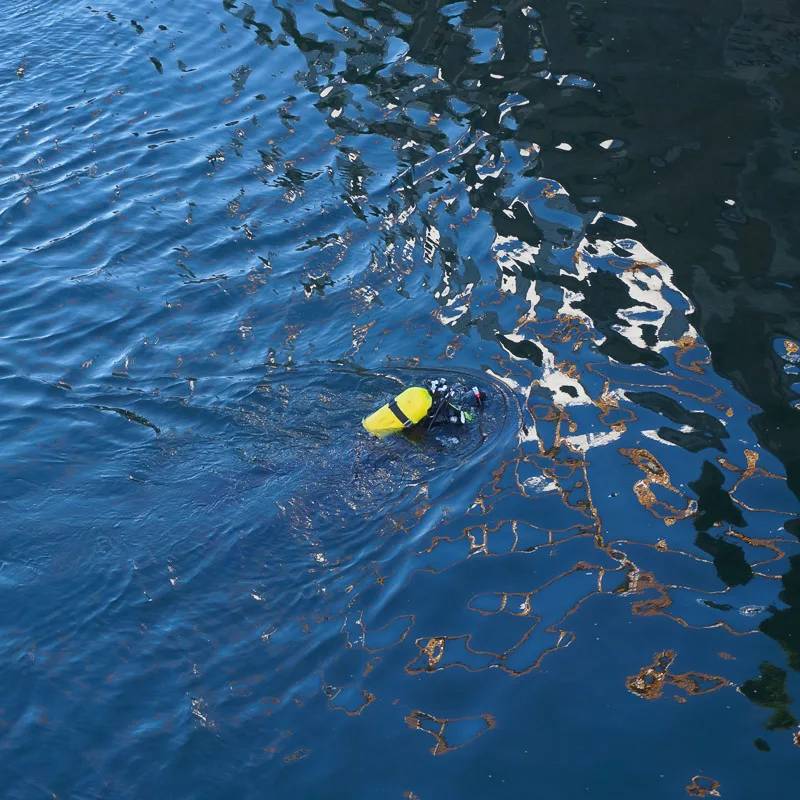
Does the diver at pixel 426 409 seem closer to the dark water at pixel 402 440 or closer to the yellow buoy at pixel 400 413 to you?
the yellow buoy at pixel 400 413

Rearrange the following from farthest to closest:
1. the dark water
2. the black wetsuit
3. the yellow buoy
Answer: the black wetsuit, the yellow buoy, the dark water

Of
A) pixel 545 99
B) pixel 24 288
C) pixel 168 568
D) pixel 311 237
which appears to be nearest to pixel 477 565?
pixel 168 568

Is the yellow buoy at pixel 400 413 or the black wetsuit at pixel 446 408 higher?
the yellow buoy at pixel 400 413

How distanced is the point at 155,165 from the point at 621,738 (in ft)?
37.7

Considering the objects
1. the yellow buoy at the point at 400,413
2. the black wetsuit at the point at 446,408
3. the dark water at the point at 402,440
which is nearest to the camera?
the dark water at the point at 402,440

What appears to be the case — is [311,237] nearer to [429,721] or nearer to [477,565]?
[477,565]

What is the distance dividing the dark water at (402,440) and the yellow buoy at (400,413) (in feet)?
1.00

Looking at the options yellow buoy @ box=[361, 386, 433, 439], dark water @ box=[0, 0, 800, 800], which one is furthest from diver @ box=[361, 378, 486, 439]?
dark water @ box=[0, 0, 800, 800]

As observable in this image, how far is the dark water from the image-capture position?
7.80 m

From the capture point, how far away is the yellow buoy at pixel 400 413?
973 centimetres

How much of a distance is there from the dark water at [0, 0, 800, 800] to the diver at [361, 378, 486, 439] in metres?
0.26

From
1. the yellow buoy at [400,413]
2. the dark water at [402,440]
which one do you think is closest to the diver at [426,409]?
the yellow buoy at [400,413]

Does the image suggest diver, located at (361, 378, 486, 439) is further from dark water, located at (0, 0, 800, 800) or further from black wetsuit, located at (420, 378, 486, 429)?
dark water, located at (0, 0, 800, 800)

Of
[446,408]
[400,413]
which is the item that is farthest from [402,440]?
[446,408]
